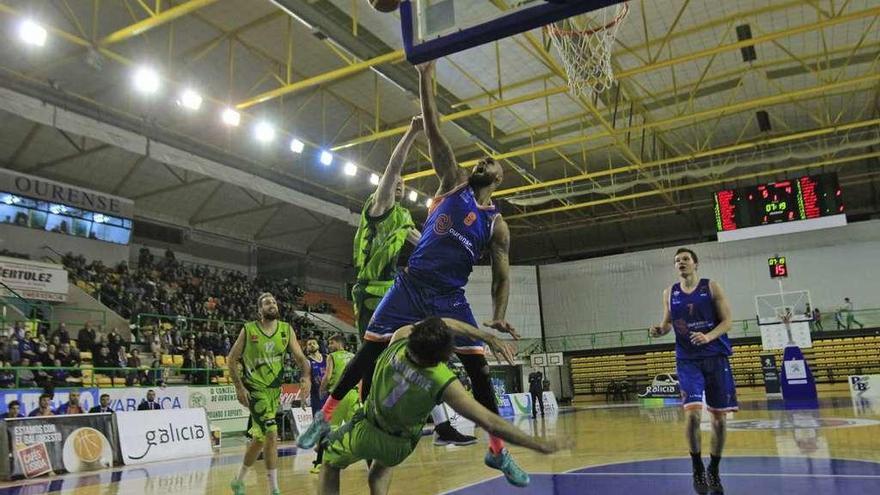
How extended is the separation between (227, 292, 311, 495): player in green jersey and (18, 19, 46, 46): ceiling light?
909 centimetres

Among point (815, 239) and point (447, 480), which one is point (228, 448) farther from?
point (815, 239)

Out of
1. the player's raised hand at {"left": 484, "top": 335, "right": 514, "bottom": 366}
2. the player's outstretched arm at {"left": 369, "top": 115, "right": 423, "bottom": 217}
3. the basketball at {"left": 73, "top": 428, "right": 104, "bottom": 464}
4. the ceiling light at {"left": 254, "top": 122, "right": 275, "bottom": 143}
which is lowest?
the basketball at {"left": 73, "top": 428, "right": 104, "bottom": 464}

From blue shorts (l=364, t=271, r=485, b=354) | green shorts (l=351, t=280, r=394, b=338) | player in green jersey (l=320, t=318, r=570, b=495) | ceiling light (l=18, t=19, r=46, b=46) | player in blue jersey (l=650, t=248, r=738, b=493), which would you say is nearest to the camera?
player in green jersey (l=320, t=318, r=570, b=495)

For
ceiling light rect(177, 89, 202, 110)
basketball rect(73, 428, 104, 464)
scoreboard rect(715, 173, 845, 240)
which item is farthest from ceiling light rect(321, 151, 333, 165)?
scoreboard rect(715, 173, 845, 240)

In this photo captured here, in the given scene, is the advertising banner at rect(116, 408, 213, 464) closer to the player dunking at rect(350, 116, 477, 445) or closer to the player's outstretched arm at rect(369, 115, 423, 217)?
the player dunking at rect(350, 116, 477, 445)

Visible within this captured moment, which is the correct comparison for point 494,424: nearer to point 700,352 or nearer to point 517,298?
point 700,352

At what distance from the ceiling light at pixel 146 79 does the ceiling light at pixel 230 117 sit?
86.3 inches

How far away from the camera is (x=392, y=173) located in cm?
496

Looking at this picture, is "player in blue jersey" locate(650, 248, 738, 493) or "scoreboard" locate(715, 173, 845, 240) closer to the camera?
"player in blue jersey" locate(650, 248, 738, 493)

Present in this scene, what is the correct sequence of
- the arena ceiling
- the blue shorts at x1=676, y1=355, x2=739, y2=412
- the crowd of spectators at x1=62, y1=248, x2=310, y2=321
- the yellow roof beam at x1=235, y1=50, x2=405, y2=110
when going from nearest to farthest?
the blue shorts at x1=676, y1=355, x2=739, y2=412, the yellow roof beam at x1=235, y1=50, x2=405, y2=110, the arena ceiling, the crowd of spectators at x1=62, y1=248, x2=310, y2=321

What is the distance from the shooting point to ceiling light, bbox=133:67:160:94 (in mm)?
14070

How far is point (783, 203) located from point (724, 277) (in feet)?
35.1

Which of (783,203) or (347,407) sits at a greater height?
(783,203)

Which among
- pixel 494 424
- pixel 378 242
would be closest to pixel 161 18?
pixel 378 242
